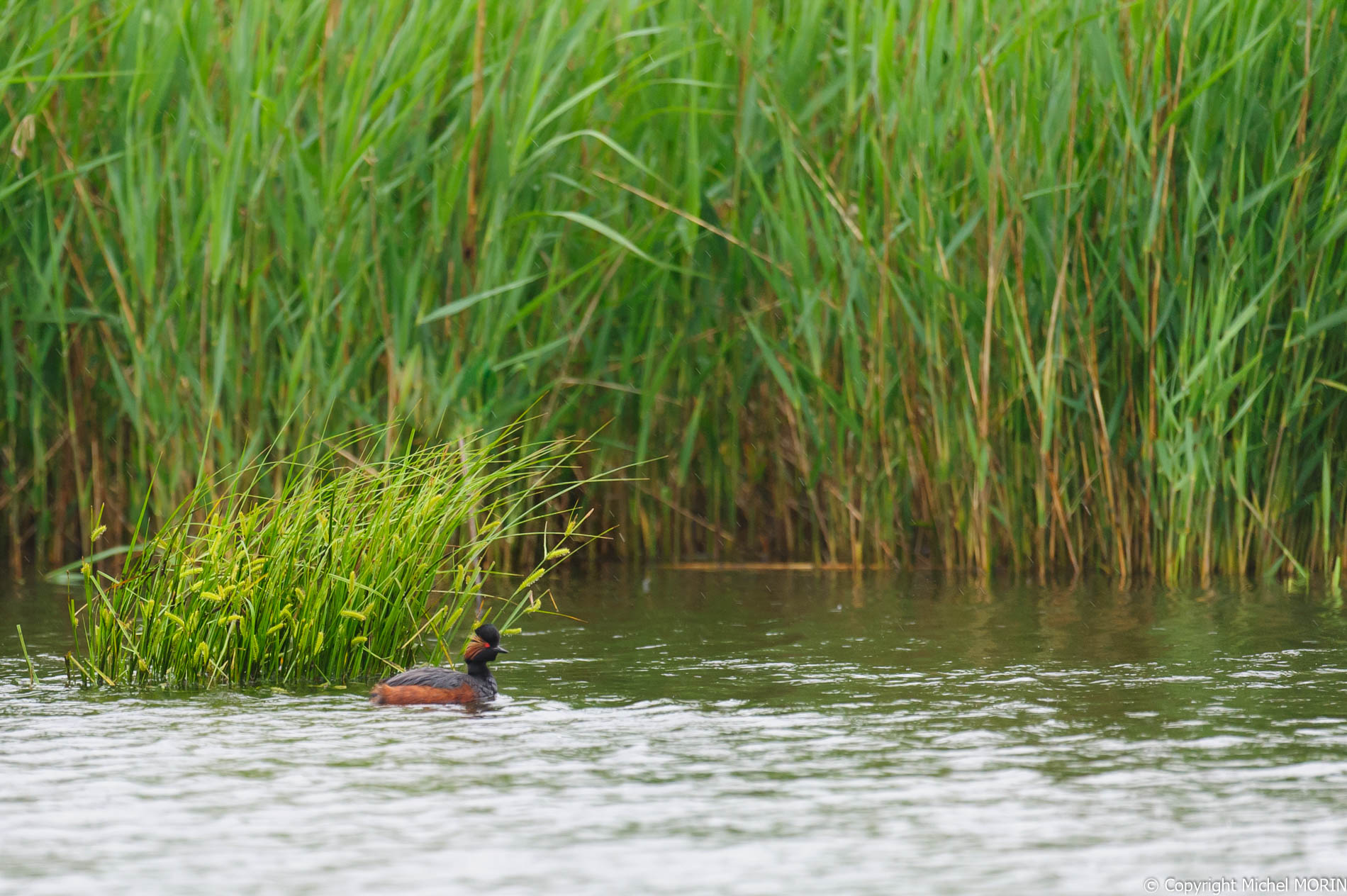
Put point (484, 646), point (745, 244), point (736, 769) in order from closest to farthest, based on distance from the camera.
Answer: point (736, 769), point (484, 646), point (745, 244)

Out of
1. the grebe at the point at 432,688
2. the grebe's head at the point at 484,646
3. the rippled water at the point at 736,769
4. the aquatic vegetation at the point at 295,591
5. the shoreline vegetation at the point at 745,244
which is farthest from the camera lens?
the shoreline vegetation at the point at 745,244

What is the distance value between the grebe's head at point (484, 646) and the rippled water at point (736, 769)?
0.24 meters

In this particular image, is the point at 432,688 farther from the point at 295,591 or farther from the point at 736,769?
the point at 736,769

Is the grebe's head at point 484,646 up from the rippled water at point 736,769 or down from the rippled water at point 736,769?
up

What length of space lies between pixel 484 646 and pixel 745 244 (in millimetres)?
4338

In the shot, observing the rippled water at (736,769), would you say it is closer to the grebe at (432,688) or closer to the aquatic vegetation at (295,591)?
the grebe at (432,688)

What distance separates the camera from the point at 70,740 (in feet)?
23.7

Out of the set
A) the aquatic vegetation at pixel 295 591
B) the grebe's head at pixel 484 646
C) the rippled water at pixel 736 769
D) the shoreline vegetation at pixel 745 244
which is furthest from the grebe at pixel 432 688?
the shoreline vegetation at pixel 745 244

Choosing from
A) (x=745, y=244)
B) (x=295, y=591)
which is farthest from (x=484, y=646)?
(x=745, y=244)

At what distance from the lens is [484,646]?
8328mm

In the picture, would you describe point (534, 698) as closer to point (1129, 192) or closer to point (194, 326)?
point (194, 326)

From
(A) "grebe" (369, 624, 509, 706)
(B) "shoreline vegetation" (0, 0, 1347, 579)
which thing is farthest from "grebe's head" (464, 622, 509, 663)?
(B) "shoreline vegetation" (0, 0, 1347, 579)

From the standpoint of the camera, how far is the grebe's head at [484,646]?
827 cm

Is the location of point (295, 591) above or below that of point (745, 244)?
below
